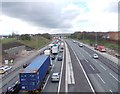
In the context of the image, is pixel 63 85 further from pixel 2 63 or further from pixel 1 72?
pixel 2 63

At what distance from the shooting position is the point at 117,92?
2645cm

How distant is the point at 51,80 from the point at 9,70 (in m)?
13.6

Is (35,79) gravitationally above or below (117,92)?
above

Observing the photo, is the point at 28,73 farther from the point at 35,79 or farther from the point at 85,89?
the point at 85,89

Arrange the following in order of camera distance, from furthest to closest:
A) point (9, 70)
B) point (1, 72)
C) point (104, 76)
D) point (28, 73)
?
point (9, 70) → point (1, 72) → point (104, 76) → point (28, 73)

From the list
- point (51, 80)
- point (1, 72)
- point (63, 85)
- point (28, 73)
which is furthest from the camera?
point (1, 72)

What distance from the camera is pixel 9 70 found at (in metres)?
43.5

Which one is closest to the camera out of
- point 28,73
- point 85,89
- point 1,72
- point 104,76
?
point 28,73

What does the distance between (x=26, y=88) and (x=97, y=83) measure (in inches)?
426

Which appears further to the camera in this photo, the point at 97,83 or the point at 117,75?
the point at 117,75

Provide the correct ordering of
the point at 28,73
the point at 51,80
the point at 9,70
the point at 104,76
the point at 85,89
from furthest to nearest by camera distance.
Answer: the point at 9,70 < the point at 104,76 < the point at 51,80 < the point at 85,89 < the point at 28,73

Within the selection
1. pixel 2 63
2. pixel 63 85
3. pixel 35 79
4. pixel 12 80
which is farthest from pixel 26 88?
pixel 2 63

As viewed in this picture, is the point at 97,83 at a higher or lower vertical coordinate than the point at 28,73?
lower

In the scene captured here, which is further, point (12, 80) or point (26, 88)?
point (12, 80)
